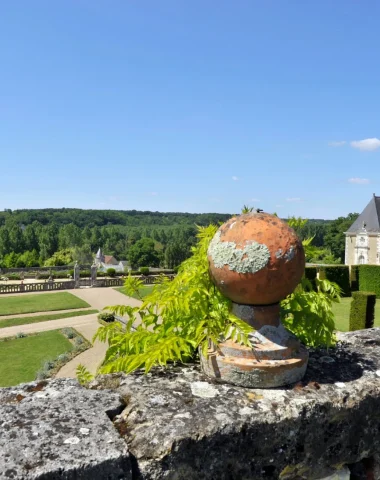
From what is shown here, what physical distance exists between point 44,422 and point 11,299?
28.1m

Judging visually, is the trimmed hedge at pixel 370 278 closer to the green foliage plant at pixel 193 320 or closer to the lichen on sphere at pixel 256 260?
the green foliage plant at pixel 193 320

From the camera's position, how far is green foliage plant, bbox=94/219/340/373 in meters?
2.24

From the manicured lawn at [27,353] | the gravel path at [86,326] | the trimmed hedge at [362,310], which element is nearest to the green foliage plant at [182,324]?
the gravel path at [86,326]

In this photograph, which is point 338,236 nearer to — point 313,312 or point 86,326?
point 86,326

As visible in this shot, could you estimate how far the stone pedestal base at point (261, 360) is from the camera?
2143 mm

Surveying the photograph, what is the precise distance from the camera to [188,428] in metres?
1.75

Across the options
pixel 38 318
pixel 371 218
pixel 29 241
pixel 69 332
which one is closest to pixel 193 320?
pixel 69 332

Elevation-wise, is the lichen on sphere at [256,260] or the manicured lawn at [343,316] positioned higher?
the lichen on sphere at [256,260]

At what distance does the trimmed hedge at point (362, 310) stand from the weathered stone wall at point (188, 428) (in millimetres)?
13445

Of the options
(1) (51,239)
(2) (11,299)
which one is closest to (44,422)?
(2) (11,299)

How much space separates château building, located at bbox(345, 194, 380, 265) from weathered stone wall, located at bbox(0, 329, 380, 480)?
129ft

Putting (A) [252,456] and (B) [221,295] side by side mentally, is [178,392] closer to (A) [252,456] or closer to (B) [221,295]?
(A) [252,456]

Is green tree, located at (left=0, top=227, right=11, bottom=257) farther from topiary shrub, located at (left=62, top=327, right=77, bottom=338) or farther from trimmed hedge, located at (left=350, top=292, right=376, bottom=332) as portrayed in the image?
trimmed hedge, located at (left=350, top=292, right=376, bottom=332)

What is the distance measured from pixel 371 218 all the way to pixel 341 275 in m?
15.6
